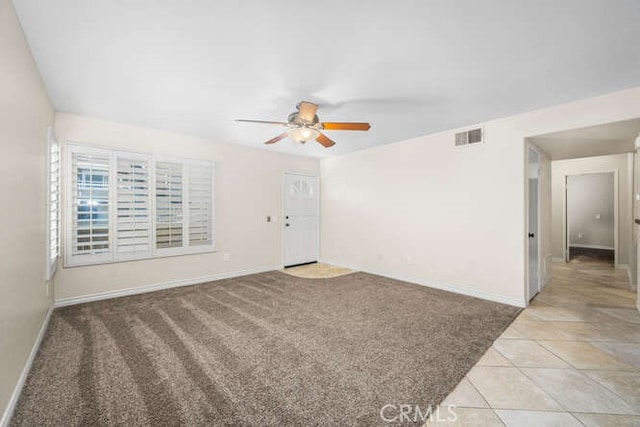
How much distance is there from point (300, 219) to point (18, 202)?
4.31 metres

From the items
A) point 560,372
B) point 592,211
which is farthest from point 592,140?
point 592,211

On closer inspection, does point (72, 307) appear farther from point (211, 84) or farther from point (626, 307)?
point (626, 307)

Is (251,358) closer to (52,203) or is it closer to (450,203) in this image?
(52,203)

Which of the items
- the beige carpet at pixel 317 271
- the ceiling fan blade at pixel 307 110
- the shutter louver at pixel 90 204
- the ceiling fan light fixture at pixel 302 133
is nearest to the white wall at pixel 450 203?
the beige carpet at pixel 317 271

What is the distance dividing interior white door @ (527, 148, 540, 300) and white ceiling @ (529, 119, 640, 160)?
25 cm

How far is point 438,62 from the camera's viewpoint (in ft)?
7.07

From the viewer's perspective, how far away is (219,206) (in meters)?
4.58

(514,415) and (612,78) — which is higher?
(612,78)

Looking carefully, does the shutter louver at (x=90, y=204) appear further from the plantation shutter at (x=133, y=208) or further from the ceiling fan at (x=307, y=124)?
the ceiling fan at (x=307, y=124)

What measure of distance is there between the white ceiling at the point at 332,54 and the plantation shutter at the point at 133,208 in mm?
774

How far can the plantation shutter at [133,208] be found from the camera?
11.9ft

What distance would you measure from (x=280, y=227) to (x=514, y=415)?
4439 mm

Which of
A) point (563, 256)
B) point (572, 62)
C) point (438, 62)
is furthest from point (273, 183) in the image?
point (563, 256)

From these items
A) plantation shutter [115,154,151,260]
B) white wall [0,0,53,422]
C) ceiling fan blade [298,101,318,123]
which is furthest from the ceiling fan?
plantation shutter [115,154,151,260]
